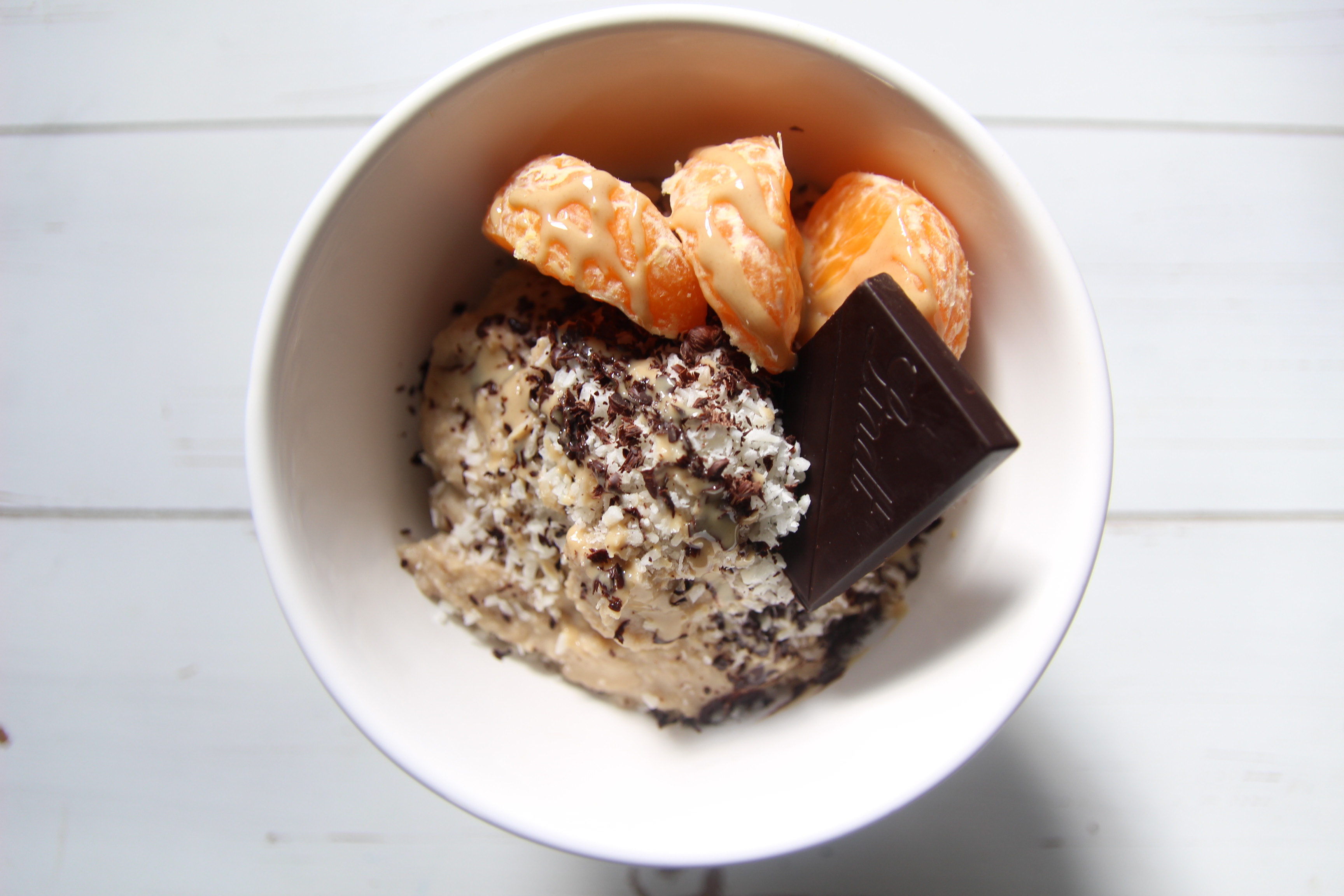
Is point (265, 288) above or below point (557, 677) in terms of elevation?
above

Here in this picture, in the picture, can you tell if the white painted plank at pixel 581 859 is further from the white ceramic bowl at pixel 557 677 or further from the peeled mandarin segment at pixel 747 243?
the peeled mandarin segment at pixel 747 243

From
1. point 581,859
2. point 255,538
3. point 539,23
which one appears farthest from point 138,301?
point 581,859

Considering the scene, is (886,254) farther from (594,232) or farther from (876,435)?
(594,232)

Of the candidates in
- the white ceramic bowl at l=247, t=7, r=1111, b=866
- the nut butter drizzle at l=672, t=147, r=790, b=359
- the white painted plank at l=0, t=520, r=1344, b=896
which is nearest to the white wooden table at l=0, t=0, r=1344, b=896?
the white painted plank at l=0, t=520, r=1344, b=896

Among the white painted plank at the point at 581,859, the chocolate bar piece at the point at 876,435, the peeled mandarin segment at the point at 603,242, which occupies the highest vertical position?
the peeled mandarin segment at the point at 603,242

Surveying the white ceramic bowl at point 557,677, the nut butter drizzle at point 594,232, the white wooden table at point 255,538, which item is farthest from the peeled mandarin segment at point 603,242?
the white wooden table at point 255,538

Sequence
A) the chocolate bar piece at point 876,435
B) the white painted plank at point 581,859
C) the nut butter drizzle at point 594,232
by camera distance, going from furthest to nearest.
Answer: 1. the white painted plank at point 581,859
2. the nut butter drizzle at point 594,232
3. the chocolate bar piece at point 876,435

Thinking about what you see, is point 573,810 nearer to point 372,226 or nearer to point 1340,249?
point 372,226

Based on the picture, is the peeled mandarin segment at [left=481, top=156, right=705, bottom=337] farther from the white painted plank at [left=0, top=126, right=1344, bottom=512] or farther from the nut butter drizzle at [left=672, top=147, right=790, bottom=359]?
the white painted plank at [left=0, top=126, right=1344, bottom=512]
